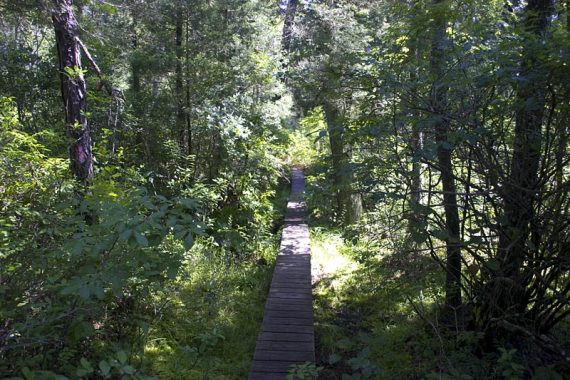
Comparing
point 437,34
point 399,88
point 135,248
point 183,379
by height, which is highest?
point 437,34

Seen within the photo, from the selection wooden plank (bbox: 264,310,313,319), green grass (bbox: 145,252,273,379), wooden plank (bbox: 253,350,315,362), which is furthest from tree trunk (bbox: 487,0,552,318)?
green grass (bbox: 145,252,273,379)

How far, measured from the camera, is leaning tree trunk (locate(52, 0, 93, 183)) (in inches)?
251

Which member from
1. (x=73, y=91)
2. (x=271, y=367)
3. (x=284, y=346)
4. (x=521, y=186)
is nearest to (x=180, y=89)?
(x=73, y=91)

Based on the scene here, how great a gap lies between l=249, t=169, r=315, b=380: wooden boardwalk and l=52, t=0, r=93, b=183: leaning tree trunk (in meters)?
3.36

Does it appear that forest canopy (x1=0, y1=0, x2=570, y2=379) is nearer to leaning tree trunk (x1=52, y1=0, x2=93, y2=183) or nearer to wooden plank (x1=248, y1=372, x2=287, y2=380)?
leaning tree trunk (x1=52, y1=0, x2=93, y2=183)

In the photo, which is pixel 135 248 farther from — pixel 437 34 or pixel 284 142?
pixel 284 142

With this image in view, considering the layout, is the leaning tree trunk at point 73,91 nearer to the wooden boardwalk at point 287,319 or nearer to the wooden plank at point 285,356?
the wooden boardwalk at point 287,319

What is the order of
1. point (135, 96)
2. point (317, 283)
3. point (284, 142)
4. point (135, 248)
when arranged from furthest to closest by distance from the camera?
point (284, 142) < point (135, 96) < point (317, 283) < point (135, 248)

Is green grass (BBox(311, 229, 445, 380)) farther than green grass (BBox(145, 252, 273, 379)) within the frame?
No

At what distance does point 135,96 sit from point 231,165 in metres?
3.44

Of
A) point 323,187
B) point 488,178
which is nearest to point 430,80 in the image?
point 488,178

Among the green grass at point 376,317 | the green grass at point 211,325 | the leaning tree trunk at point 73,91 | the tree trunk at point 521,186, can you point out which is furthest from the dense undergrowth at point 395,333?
the leaning tree trunk at point 73,91

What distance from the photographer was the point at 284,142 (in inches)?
507

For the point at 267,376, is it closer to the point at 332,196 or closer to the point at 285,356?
the point at 285,356
